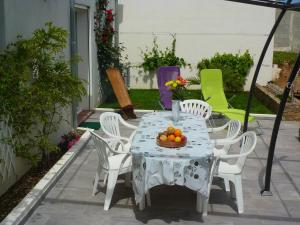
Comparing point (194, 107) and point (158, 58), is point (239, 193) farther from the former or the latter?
point (158, 58)

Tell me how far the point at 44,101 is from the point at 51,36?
94 cm

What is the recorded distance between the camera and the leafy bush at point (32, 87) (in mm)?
5415

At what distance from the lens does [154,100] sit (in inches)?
506

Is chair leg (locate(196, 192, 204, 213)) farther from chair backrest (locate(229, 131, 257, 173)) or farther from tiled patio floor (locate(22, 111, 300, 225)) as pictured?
chair backrest (locate(229, 131, 257, 173))

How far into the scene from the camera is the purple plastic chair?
1045cm

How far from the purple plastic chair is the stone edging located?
3.20 metres

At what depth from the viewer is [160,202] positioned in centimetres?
566

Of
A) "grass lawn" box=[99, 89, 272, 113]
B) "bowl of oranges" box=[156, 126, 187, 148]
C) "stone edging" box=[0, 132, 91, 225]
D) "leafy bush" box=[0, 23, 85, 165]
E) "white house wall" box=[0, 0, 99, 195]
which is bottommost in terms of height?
"stone edging" box=[0, 132, 91, 225]

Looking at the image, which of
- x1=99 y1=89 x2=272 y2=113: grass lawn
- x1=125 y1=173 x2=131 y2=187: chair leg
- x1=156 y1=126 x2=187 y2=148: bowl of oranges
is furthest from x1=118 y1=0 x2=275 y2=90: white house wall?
x1=156 y1=126 x2=187 y2=148: bowl of oranges

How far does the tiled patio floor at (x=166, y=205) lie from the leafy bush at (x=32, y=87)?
0.71m

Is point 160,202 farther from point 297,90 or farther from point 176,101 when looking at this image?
point 297,90

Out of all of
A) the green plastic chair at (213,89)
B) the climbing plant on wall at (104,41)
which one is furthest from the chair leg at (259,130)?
the climbing plant on wall at (104,41)

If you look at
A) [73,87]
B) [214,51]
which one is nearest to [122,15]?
[214,51]

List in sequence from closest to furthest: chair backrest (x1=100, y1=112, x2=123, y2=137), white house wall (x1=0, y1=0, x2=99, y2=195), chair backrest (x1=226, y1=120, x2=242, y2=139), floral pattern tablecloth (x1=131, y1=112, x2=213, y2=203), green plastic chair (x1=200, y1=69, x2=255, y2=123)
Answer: floral pattern tablecloth (x1=131, y1=112, x2=213, y2=203)
white house wall (x1=0, y1=0, x2=99, y2=195)
chair backrest (x1=226, y1=120, x2=242, y2=139)
chair backrest (x1=100, y1=112, x2=123, y2=137)
green plastic chair (x1=200, y1=69, x2=255, y2=123)
